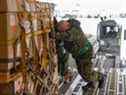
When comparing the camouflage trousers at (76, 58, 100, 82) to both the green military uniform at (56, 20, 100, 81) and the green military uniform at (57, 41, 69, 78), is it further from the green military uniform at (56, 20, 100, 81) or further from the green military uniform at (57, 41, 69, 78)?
the green military uniform at (57, 41, 69, 78)

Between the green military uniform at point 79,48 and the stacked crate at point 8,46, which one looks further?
the green military uniform at point 79,48

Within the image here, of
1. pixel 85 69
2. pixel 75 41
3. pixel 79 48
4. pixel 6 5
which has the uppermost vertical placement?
pixel 6 5

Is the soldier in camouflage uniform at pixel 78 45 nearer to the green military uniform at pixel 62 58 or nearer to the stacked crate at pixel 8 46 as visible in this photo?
the green military uniform at pixel 62 58

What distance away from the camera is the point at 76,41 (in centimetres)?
450

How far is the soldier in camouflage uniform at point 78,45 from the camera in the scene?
163 inches

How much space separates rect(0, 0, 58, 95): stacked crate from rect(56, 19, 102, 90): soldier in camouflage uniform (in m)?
1.02

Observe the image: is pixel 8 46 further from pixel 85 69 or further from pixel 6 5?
pixel 85 69

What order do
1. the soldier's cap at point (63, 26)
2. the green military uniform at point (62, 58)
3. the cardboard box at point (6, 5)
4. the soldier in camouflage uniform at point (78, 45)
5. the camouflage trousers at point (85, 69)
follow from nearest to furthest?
the cardboard box at point (6, 5) → the soldier's cap at point (63, 26) → the soldier in camouflage uniform at point (78, 45) → the green military uniform at point (62, 58) → the camouflage trousers at point (85, 69)

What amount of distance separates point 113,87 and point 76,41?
3.99 ft

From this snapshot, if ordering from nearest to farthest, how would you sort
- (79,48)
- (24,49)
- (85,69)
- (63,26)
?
(24,49), (63,26), (79,48), (85,69)

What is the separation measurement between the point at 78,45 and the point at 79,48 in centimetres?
8

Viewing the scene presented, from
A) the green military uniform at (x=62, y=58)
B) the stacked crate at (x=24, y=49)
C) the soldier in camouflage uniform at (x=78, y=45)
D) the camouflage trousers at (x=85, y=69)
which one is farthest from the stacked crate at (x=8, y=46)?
the camouflage trousers at (x=85, y=69)

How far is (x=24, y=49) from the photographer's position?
89.4 inches

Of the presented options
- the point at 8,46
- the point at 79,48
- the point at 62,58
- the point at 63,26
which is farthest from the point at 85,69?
the point at 8,46
